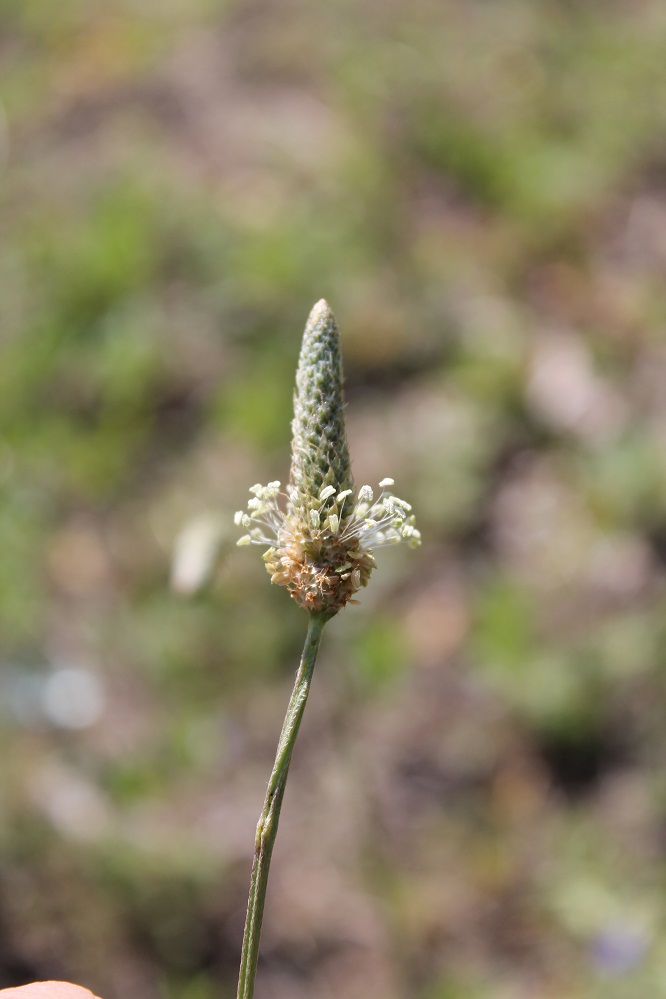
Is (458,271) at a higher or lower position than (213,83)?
lower

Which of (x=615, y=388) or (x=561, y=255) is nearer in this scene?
(x=615, y=388)

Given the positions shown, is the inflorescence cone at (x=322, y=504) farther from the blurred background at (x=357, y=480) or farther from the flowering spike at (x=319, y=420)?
the blurred background at (x=357, y=480)

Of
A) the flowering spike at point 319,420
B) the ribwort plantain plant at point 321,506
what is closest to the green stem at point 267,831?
the ribwort plantain plant at point 321,506

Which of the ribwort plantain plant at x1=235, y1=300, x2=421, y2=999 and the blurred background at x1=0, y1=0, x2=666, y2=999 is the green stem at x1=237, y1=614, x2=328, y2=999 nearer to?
the ribwort plantain plant at x1=235, y1=300, x2=421, y2=999

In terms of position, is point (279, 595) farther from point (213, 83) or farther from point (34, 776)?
point (213, 83)

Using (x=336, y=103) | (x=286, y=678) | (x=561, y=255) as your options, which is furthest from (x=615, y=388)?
(x=336, y=103)
